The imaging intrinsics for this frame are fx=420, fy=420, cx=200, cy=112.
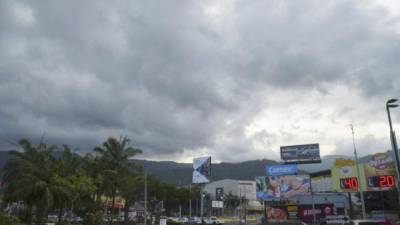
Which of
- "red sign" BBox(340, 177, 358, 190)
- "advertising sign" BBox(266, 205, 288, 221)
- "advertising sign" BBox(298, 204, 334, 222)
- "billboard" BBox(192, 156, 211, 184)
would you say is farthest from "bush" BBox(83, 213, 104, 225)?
"advertising sign" BBox(266, 205, 288, 221)

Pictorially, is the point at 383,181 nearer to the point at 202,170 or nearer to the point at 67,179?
the point at 202,170

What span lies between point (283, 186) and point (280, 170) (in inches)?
173

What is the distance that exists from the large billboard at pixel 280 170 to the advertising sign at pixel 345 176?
48.3 ft

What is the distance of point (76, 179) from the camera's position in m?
51.3

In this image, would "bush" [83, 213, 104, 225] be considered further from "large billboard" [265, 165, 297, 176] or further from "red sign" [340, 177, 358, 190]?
"large billboard" [265, 165, 297, 176]

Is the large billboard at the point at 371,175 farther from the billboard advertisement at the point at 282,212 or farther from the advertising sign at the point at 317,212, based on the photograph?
the billboard advertisement at the point at 282,212

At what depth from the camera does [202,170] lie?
6900 cm

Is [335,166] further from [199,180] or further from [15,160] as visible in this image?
[15,160]

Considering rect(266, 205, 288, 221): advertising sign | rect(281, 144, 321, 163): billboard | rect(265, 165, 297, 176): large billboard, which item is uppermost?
rect(281, 144, 321, 163): billboard

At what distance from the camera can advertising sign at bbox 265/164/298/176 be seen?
96.2 meters

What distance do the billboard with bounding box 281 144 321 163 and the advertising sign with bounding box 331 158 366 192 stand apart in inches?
572

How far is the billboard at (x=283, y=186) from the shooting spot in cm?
9200

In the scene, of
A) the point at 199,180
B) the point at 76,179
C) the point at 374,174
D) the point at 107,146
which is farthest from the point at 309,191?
the point at 76,179

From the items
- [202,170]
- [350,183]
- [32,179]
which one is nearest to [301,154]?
[350,183]
